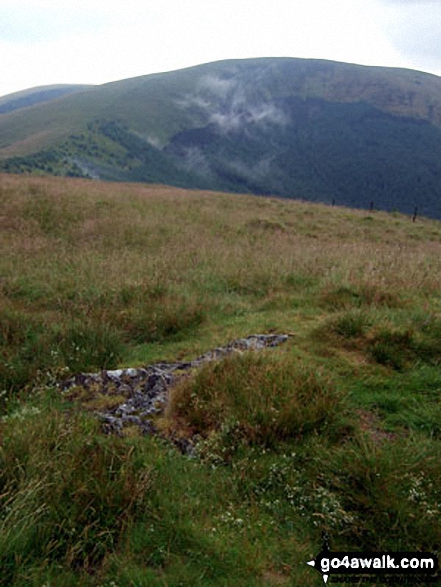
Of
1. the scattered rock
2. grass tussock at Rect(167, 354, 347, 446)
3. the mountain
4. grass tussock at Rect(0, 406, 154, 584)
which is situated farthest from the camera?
the mountain

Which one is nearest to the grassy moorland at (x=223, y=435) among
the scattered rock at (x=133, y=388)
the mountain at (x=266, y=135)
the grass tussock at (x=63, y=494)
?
the grass tussock at (x=63, y=494)

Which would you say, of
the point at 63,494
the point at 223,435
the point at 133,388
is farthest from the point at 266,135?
the point at 63,494

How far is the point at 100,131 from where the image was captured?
388 ft

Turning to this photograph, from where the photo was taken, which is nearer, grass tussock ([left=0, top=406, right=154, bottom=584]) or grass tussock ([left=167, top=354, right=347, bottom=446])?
grass tussock ([left=0, top=406, right=154, bottom=584])

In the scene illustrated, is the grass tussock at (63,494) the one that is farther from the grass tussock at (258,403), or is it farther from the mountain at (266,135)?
the mountain at (266,135)

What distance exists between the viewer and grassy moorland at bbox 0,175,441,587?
2.40 metres

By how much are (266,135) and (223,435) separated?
556 ft

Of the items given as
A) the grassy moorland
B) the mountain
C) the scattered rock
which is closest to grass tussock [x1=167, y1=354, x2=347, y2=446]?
the grassy moorland

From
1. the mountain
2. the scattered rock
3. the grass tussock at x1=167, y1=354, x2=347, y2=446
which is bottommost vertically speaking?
the scattered rock

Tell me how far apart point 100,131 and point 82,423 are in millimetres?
127704

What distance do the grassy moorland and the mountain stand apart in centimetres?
7326

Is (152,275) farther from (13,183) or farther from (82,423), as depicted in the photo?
(13,183)

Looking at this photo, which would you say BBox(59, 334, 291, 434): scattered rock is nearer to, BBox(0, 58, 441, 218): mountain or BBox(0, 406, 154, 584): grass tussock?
BBox(0, 406, 154, 584): grass tussock

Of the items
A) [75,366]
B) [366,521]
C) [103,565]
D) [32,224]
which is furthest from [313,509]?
[32,224]
